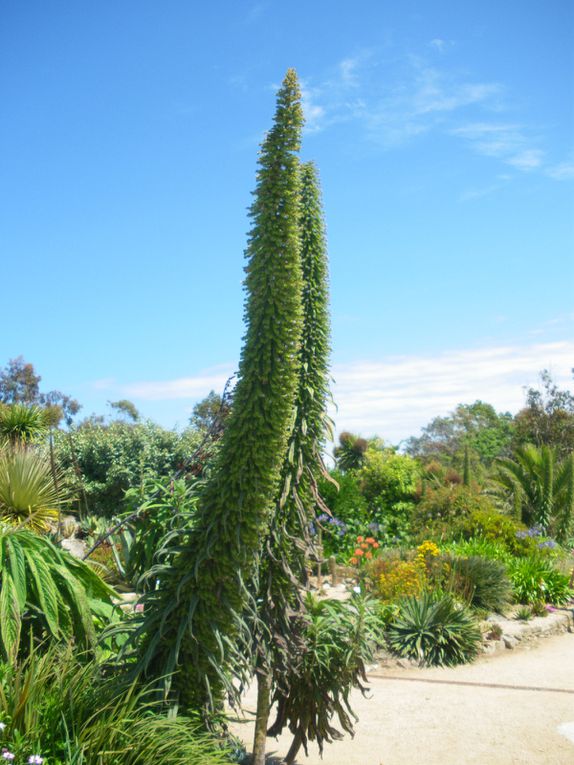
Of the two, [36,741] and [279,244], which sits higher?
[279,244]

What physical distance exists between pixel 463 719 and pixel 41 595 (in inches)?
175

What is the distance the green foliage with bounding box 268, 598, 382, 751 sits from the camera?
170 inches

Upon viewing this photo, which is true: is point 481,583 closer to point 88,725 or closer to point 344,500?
point 344,500

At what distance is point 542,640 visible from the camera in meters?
→ 9.94

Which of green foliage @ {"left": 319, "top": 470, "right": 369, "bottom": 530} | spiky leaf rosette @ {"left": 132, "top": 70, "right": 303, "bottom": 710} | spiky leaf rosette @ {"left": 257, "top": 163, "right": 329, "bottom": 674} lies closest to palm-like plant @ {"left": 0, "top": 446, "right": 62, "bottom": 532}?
green foliage @ {"left": 319, "top": 470, "right": 369, "bottom": 530}

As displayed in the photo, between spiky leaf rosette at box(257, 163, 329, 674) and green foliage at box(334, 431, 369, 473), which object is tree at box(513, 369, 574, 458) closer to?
green foliage at box(334, 431, 369, 473)

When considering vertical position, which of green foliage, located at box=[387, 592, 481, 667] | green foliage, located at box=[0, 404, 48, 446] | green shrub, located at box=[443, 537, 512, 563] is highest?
green foliage, located at box=[0, 404, 48, 446]

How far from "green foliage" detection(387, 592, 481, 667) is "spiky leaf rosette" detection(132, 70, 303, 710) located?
563cm

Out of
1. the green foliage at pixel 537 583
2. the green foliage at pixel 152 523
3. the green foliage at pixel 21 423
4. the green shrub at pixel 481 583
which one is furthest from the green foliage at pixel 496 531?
the green foliage at pixel 21 423

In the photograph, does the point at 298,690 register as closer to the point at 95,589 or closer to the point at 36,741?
the point at 95,589

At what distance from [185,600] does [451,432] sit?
46120 millimetres

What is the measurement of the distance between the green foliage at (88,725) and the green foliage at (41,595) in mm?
280

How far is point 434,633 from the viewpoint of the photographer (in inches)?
339

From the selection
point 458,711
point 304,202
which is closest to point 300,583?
point 304,202
